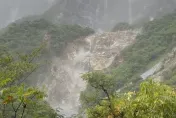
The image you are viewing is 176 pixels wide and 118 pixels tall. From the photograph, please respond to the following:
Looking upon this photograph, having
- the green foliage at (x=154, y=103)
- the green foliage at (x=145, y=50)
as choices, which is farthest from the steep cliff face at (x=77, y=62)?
the green foliage at (x=154, y=103)

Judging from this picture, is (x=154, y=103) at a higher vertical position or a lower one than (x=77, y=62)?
lower

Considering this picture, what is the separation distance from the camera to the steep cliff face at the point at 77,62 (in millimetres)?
47531

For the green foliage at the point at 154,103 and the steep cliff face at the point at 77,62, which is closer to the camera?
the green foliage at the point at 154,103

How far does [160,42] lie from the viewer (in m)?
51.6

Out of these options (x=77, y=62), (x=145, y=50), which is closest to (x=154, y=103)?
(x=145, y=50)

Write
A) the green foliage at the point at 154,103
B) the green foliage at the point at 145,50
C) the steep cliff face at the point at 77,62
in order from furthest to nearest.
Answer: the steep cliff face at the point at 77,62, the green foliage at the point at 145,50, the green foliage at the point at 154,103

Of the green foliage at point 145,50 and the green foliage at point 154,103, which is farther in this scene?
the green foliage at point 145,50

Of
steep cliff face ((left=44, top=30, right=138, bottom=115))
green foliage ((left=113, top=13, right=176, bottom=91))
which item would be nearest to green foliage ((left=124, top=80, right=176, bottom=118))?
green foliage ((left=113, top=13, right=176, bottom=91))

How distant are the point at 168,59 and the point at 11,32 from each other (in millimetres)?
27886

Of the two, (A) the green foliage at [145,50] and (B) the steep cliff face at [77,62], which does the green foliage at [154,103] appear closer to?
(A) the green foliage at [145,50]

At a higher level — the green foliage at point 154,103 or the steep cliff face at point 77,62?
the steep cliff face at point 77,62

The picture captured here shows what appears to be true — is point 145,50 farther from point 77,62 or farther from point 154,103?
point 154,103

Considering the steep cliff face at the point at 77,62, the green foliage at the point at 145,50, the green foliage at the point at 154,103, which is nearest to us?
the green foliage at the point at 154,103

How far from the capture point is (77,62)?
2181 inches
